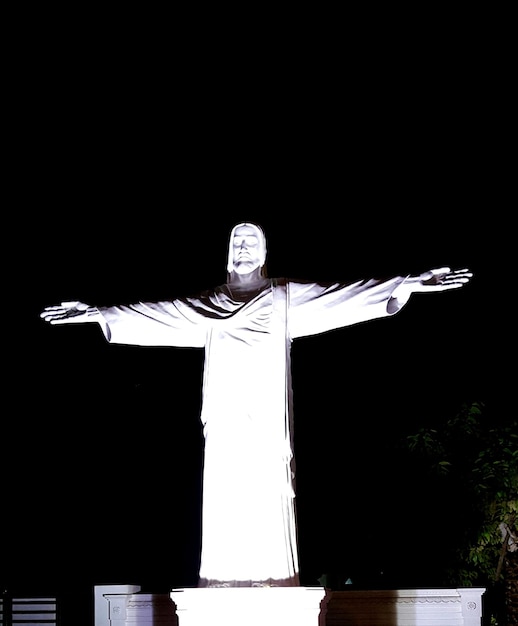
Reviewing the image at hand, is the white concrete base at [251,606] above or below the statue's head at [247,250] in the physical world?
below

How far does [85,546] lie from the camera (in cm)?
1450

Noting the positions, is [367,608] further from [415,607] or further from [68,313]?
[68,313]

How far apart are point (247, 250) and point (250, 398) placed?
122 cm

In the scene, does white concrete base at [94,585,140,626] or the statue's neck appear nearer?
the statue's neck

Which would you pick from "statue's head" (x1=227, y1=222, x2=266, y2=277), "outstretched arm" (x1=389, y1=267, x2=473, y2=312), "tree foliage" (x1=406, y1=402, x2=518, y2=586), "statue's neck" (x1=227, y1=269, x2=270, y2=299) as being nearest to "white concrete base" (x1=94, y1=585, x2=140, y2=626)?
"statue's neck" (x1=227, y1=269, x2=270, y2=299)

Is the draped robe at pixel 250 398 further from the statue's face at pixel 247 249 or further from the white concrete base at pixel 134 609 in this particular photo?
the white concrete base at pixel 134 609

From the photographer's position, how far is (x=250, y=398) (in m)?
8.02

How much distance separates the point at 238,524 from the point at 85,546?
720 cm

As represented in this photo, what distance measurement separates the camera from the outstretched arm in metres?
7.77

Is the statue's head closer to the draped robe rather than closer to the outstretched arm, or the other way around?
the draped robe

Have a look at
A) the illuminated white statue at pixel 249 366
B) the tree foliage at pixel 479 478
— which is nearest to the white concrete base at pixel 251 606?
the illuminated white statue at pixel 249 366

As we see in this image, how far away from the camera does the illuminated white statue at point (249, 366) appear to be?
7746 mm

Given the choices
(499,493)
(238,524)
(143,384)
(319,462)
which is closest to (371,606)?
(238,524)

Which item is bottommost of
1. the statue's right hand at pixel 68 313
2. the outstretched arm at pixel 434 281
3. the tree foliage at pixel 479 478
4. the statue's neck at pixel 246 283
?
the tree foliage at pixel 479 478
